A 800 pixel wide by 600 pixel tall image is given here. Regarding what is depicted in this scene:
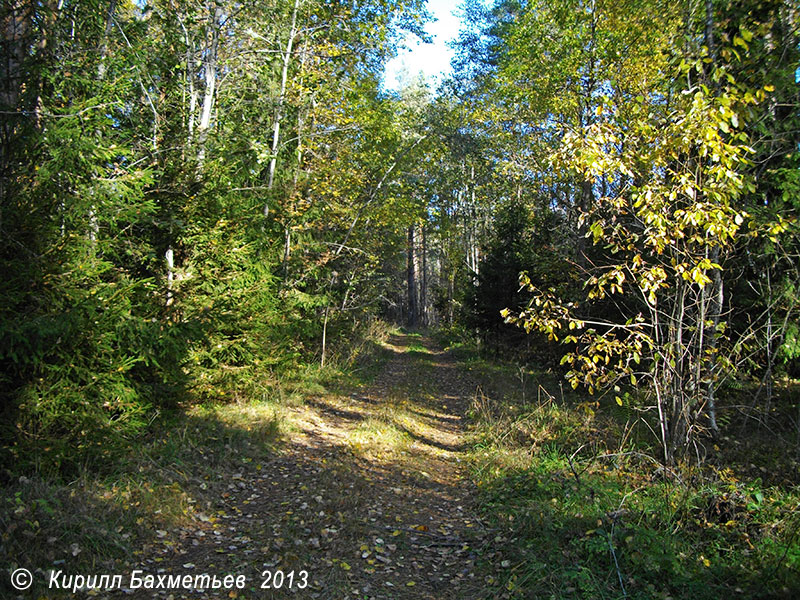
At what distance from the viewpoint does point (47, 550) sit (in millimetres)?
4023

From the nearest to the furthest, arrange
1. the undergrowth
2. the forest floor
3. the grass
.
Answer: the grass, the forest floor, the undergrowth

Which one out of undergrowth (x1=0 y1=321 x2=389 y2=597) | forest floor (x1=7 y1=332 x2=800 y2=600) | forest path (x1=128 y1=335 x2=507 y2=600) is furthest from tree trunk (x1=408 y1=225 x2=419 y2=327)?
forest floor (x1=7 y1=332 x2=800 y2=600)

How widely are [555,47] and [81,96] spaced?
10.5 m

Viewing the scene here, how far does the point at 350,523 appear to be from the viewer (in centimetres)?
515

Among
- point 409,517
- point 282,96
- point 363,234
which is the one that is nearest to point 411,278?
point 363,234

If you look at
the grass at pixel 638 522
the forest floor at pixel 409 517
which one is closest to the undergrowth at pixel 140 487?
the forest floor at pixel 409 517

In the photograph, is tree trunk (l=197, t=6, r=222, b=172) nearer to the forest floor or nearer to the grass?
the forest floor

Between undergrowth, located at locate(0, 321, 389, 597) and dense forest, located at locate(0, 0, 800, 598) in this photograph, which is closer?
undergrowth, located at locate(0, 321, 389, 597)

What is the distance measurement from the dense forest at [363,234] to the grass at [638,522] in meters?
0.04

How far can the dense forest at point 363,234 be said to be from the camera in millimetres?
4805

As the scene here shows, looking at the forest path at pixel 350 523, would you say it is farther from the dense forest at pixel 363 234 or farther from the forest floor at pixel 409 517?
the dense forest at pixel 363 234

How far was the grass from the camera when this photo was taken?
3713mm

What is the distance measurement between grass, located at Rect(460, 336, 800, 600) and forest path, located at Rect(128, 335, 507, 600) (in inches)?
17.8

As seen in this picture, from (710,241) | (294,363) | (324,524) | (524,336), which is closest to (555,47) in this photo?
(524,336)
